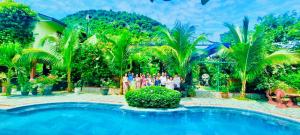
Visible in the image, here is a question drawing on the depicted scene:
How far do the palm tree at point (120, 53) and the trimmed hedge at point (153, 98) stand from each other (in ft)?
15.0

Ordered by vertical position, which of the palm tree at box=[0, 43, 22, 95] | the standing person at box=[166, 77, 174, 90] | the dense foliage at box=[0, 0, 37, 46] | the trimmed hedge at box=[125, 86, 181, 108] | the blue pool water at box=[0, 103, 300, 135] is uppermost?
the dense foliage at box=[0, 0, 37, 46]

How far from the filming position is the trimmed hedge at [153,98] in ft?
39.0

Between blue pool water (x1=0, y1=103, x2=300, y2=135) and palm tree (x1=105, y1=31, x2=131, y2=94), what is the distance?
4040 mm

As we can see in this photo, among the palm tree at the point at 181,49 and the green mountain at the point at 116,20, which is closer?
the palm tree at the point at 181,49

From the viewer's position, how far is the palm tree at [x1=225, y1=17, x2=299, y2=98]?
48.1 feet

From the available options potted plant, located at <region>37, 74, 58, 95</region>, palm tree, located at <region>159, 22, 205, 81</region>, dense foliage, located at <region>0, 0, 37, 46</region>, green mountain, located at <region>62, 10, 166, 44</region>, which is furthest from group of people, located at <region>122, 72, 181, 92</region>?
green mountain, located at <region>62, 10, 166, 44</region>

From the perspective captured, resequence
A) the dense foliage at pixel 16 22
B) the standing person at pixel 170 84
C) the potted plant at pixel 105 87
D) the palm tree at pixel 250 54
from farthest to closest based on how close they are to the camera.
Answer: the dense foliage at pixel 16 22 → the potted plant at pixel 105 87 → the standing person at pixel 170 84 → the palm tree at pixel 250 54

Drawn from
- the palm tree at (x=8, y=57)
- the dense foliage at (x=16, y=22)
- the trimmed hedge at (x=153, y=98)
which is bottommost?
the trimmed hedge at (x=153, y=98)

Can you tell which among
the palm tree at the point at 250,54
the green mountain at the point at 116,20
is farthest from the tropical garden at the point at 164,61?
the green mountain at the point at 116,20

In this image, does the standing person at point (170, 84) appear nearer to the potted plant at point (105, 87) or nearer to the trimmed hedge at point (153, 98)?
the trimmed hedge at point (153, 98)

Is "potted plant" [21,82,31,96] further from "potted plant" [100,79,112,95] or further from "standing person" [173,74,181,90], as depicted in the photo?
"standing person" [173,74,181,90]

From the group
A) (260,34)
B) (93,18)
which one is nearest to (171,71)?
(260,34)

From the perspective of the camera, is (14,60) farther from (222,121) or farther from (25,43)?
(222,121)

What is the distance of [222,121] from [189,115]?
1418mm
